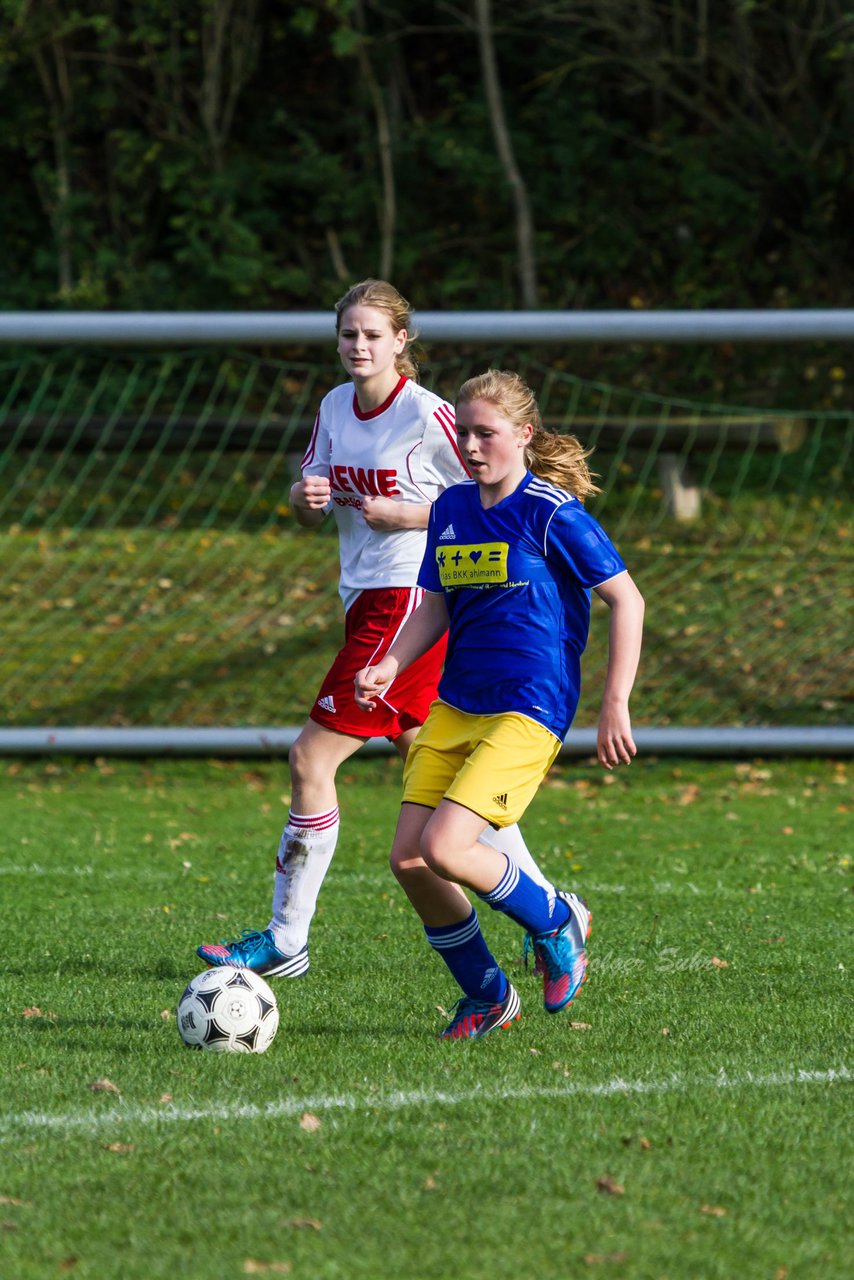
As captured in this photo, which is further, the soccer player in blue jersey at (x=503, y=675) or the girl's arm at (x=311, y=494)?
the girl's arm at (x=311, y=494)

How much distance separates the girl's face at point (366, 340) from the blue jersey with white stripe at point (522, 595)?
649 millimetres

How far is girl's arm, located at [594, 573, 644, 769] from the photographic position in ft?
13.1

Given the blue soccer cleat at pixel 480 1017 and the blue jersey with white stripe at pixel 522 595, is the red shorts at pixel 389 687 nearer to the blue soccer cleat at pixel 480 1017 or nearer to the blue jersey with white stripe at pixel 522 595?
the blue jersey with white stripe at pixel 522 595

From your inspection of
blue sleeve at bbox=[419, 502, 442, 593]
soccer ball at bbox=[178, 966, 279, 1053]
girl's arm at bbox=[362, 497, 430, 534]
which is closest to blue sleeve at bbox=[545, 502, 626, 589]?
blue sleeve at bbox=[419, 502, 442, 593]

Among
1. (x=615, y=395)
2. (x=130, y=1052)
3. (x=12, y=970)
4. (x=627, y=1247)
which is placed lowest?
(x=615, y=395)

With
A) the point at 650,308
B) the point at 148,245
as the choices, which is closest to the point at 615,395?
the point at 650,308

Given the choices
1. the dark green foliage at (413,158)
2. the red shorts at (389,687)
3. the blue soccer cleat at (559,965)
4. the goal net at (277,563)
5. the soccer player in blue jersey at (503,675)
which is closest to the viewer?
the soccer player in blue jersey at (503,675)

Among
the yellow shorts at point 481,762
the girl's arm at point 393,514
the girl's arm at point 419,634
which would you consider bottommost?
the yellow shorts at point 481,762

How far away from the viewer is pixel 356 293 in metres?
4.64

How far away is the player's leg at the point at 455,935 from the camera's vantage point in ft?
13.4

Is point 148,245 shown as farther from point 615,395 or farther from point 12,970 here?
point 12,970

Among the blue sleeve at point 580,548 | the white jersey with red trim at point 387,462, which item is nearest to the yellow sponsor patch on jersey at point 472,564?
the blue sleeve at point 580,548

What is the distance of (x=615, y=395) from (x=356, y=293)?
8997 mm

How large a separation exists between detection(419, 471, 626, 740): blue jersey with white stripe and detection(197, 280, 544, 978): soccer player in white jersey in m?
0.46
